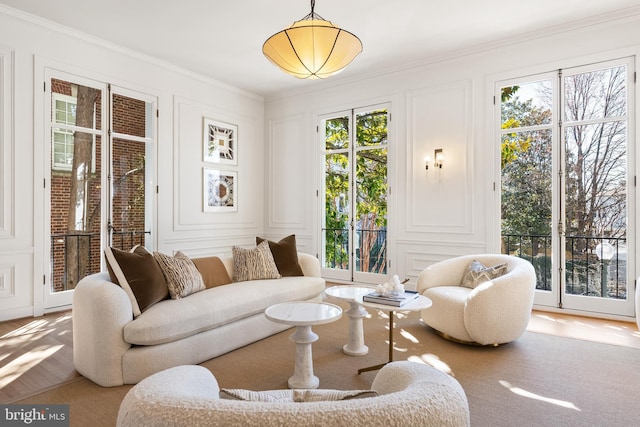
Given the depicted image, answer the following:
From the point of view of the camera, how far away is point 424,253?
502cm

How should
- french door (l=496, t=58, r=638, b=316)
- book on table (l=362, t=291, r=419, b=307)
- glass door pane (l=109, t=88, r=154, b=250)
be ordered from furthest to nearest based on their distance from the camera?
glass door pane (l=109, t=88, r=154, b=250), french door (l=496, t=58, r=638, b=316), book on table (l=362, t=291, r=419, b=307)

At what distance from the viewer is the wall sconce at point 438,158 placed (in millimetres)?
4883

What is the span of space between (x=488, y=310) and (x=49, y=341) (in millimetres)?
3665

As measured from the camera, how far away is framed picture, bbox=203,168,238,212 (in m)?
5.73

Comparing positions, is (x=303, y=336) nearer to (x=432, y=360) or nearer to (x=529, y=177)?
(x=432, y=360)

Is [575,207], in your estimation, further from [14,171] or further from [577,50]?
[14,171]

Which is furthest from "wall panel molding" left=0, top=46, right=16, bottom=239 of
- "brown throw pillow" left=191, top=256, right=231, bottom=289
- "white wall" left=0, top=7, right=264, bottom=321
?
"brown throw pillow" left=191, top=256, right=231, bottom=289

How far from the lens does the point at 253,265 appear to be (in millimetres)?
3764

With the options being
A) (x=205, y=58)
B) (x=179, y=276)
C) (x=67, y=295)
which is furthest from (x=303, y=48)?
(x=67, y=295)

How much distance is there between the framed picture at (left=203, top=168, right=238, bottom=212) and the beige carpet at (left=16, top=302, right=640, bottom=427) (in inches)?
119

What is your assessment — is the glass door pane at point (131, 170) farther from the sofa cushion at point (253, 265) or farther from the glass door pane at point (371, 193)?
the glass door pane at point (371, 193)

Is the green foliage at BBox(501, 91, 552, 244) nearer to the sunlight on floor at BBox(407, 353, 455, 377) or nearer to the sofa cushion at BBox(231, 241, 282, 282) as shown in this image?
the sunlight on floor at BBox(407, 353, 455, 377)

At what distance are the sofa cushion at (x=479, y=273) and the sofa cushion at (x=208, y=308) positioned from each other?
1544mm

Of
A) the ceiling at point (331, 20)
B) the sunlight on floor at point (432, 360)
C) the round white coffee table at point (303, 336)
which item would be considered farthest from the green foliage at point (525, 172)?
the round white coffee table at point (303, 336)
